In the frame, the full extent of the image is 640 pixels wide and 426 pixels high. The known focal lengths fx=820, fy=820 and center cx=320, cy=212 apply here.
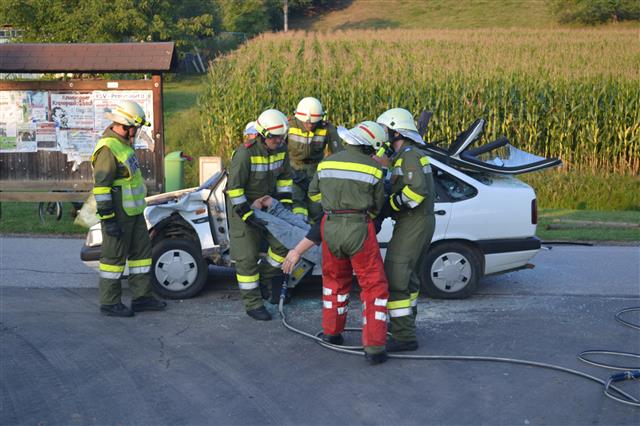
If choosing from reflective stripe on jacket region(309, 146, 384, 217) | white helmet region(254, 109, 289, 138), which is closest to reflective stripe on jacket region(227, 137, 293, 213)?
white helmet region(254, 109, 289, 138)

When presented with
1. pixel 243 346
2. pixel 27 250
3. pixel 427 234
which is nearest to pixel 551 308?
pixel 427 234

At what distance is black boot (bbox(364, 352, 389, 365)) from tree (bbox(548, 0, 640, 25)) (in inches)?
1705

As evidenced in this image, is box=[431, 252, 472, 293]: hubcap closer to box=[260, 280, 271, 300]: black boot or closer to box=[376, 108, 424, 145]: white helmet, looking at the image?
box=[260, 280, 271, 300]: black boot

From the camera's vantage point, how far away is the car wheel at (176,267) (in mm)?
8500

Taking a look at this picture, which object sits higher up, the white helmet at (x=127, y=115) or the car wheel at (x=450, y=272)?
the white helmet at (x=127, y=115)

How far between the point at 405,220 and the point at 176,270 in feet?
9.26

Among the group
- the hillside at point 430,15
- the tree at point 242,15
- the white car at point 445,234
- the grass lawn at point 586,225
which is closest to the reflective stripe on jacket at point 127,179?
the white car at point 445,234

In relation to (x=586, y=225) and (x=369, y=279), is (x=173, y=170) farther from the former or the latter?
(x=369, y=279)

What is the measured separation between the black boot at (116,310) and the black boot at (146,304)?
131 millimetres

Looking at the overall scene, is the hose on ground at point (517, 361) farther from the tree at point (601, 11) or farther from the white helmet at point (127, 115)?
the tree at point (601, 11)

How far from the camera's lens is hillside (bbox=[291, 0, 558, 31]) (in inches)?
2044

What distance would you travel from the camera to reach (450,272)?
8461 mm

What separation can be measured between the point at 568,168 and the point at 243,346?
1327 cm

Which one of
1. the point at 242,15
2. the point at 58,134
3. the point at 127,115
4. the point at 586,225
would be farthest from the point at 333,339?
the point at 242,15
